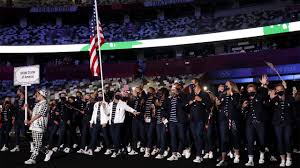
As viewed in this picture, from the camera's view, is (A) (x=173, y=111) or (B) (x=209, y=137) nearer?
(B) (x=209, y=137)

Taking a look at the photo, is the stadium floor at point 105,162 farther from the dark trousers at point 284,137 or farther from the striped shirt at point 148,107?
the striped shirt at point 148,107

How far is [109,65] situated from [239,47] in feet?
34.7

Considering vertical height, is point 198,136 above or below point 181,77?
below

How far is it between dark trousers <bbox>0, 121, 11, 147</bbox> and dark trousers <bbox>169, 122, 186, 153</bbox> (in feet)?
21.9

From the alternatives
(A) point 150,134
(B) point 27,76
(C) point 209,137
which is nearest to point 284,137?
(C) point 209,137

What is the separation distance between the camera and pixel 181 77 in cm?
2572

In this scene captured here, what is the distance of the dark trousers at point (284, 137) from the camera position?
26.3 feet

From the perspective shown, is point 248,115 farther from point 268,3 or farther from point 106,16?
point 106,16

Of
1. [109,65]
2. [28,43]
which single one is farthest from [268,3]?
[28,43]

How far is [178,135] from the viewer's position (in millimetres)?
9320

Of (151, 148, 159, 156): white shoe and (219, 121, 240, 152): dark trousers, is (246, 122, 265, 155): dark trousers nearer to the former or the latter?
(219, 121, 240, 152): dark trousers

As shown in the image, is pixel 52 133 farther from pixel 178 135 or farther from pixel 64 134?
pixel 178 135

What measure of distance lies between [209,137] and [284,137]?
6.02 ft

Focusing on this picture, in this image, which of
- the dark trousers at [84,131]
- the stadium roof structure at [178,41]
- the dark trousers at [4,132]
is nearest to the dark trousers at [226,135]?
the dark trousers at [84,131]
